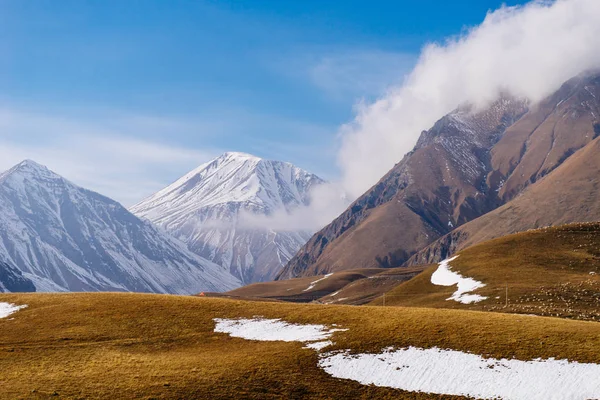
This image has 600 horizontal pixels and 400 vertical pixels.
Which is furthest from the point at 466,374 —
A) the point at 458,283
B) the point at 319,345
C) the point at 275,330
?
the point at 458,283

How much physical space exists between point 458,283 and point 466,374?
61.5 m

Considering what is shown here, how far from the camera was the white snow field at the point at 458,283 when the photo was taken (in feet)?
281

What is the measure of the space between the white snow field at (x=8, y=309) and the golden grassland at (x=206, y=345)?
111 centimetres

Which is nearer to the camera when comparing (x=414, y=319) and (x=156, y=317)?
(x=414, y=319)

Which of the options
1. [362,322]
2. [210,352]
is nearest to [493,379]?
[362,322]

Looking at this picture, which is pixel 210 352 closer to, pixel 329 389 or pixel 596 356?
pixel 329 389

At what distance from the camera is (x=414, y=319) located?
171 feet

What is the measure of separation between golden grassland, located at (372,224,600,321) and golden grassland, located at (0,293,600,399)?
26161 mm

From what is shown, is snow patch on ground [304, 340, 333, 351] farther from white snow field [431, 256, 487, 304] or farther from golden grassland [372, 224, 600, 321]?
white snow field [431, 256, 487, 304]

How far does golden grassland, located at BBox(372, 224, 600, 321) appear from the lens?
75.8 m

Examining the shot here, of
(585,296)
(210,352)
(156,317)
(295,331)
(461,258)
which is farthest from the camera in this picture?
(461,258)

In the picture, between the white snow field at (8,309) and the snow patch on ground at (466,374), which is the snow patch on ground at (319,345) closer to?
the snow patch on ground at (466,374)

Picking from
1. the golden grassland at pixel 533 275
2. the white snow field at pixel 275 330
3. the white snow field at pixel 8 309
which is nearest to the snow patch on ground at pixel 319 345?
the white snow field at pixel 275 330

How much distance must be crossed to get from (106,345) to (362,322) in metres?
24.5
